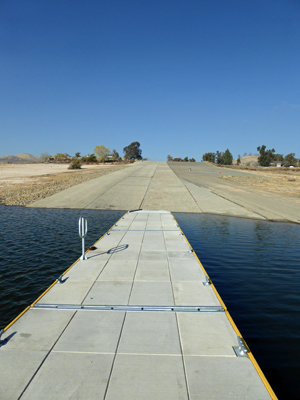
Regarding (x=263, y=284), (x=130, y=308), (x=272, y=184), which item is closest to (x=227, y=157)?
(x=272, y=184)

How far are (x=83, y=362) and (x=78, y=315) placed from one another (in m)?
1.45

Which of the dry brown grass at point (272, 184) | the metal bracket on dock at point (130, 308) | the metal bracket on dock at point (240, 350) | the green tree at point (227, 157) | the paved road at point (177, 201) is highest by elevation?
the green tree at point (227, 157)

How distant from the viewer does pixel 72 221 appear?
55.0 ft

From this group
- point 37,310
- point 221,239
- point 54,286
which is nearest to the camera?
point 37,310

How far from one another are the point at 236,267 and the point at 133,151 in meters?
158

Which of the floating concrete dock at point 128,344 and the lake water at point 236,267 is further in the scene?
the lake water at point 236,267

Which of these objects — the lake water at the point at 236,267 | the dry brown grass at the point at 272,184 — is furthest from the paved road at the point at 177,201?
the dry brown grass at the point at 272,184

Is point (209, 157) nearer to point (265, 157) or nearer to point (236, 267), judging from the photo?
point (265, 157)

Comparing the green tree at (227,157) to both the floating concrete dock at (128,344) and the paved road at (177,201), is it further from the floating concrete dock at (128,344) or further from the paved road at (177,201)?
the floating concrete dock at (128,344)

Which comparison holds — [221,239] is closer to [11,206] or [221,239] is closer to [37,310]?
[37,310]

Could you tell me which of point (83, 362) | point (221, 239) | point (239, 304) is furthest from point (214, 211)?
point (83, 362)

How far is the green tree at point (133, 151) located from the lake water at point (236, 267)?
147268 mm

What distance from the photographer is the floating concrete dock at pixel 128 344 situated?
11.8ft

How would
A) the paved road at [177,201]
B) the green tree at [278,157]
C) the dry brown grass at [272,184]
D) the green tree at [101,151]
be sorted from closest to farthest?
the paved road at [177,201] → the dry brown grass at [272,184] → the green tree at [101,151] → the green tree at [278,157]
